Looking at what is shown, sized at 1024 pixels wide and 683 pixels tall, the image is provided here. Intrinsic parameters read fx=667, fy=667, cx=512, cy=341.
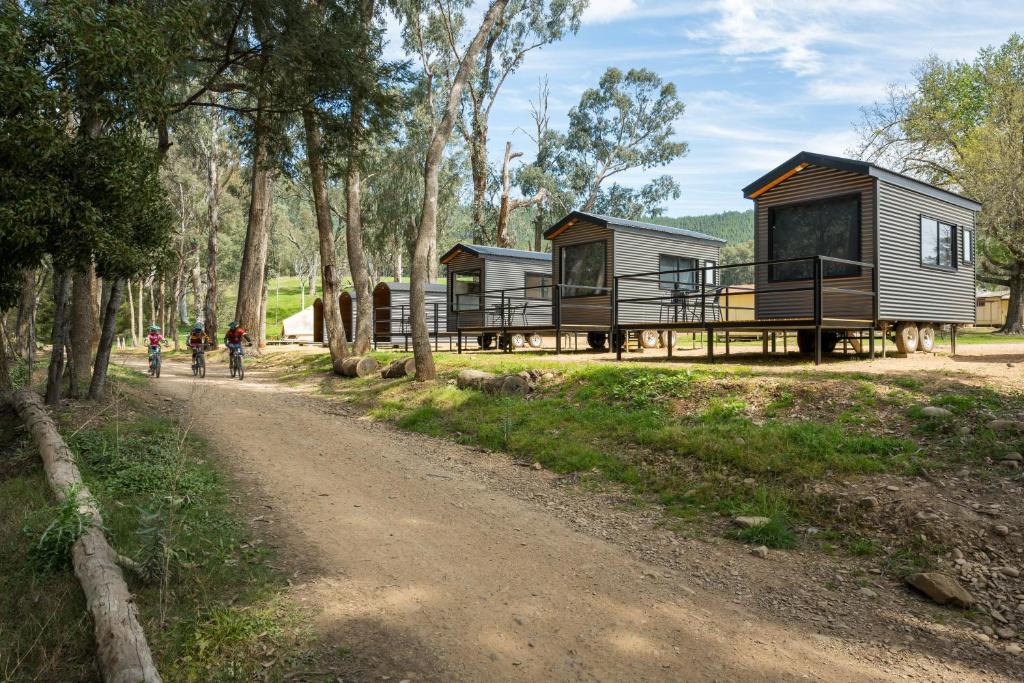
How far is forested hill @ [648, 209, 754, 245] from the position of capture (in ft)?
376

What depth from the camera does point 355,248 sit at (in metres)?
18.6

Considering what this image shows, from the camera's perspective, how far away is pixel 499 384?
10930 mm

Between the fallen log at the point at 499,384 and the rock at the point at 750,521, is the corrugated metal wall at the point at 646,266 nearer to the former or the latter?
the fallen log at the point at 499,384

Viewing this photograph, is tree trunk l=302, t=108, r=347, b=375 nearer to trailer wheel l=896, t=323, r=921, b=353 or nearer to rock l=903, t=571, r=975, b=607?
trailer wheel l=896, t=323, r=921, b=353

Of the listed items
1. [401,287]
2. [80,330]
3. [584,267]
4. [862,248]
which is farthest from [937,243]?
[401,287]

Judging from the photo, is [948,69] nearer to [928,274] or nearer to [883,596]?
[928,274]

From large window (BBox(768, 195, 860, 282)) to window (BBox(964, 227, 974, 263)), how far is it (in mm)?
4127

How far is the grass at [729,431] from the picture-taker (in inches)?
245

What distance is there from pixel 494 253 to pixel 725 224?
106m

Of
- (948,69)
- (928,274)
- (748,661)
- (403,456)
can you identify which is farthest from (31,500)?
(948,69)

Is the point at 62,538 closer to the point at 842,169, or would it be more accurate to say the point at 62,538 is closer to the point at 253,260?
the point at 842,169

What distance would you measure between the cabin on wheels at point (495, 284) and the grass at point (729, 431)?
437 inches

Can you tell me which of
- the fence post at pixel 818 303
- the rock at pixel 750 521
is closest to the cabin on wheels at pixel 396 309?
the fence post at pixel 818 303

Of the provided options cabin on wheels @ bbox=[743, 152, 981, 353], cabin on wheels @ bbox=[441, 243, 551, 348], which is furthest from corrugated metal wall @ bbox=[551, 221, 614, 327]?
cabin on wheels @ bbox=[743, 152, 981, 353]
